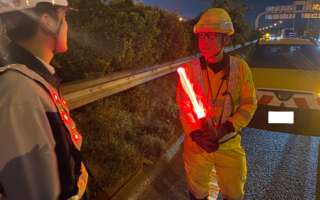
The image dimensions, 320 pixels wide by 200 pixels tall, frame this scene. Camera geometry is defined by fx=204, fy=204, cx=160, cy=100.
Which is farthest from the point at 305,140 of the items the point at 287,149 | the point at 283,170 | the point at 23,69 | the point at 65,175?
the point at 23,69

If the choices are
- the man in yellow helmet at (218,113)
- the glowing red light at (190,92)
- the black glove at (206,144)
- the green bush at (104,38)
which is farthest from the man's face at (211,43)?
the green bush at (104,38)

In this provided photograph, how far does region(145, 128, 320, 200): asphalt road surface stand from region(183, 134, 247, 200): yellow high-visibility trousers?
82 centimetres

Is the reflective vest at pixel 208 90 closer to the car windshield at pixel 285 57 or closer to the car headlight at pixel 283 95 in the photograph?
the car headlight at pixel 283 95

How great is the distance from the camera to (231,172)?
1.90 m

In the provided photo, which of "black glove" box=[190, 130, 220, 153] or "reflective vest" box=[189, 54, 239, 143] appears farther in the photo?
"reflective vest" box=[189, 54, 239, 143]

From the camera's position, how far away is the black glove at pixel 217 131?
6.13 feet

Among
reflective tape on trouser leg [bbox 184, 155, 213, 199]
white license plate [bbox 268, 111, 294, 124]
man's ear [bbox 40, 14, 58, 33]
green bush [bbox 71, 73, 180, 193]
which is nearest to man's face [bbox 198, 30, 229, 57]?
reflective tape on trouser leg [bbox 184, 155, 213, 199]

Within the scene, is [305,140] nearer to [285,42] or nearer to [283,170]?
[283,170]

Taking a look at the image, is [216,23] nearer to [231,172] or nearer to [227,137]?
[227,137]

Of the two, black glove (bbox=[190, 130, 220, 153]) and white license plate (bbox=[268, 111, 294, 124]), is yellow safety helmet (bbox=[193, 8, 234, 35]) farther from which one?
white license plate (bbox=[268, 111, 294, 124])

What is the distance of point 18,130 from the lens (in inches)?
34.2

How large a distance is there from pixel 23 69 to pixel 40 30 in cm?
31

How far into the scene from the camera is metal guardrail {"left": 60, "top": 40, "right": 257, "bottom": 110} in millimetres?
2930

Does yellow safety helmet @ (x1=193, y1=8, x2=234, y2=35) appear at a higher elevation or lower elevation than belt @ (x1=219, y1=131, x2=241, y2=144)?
higher
